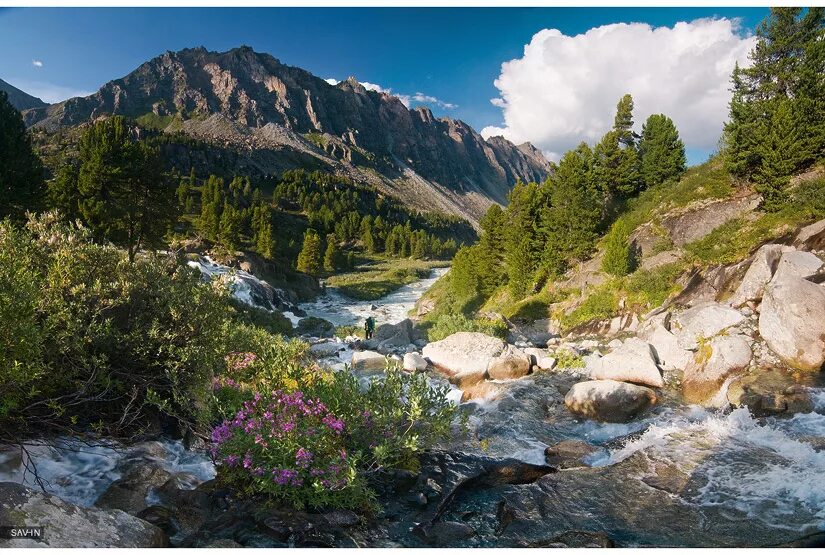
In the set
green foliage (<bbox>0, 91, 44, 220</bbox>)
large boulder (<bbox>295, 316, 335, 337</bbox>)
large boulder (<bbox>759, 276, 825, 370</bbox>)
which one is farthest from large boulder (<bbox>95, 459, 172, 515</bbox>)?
green foliage (<bbox>0, 91, 44, 220</bbox>)

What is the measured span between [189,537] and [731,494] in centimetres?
1176

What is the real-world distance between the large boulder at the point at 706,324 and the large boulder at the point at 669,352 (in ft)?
1.09

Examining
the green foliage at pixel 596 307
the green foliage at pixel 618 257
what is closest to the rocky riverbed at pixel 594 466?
the green foliage at pixel 596 307

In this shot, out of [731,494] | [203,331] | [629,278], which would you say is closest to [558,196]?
[629,278]

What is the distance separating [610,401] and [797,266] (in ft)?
43.3

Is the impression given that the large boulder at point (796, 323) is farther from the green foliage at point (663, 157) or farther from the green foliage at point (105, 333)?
the green foliage at point (663, 157)

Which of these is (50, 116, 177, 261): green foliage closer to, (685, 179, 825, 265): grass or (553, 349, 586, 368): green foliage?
(553, 349, 586, 368): green foliage

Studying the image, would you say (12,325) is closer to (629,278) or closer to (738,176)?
(629,278)

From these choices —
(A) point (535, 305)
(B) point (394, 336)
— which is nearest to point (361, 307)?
(A) point (535, 305)

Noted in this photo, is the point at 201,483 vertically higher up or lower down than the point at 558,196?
lower down

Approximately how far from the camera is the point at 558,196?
141ft

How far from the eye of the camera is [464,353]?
2395cm

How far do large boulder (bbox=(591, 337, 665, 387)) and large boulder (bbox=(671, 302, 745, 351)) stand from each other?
193 cm

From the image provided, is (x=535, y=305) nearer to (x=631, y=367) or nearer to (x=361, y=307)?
(x=631, y=367)
